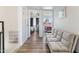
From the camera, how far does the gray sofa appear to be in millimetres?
2643

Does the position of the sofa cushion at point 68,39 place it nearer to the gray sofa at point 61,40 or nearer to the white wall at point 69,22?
the gray sofa at point 61,40

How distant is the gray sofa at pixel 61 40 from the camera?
264 centimetres

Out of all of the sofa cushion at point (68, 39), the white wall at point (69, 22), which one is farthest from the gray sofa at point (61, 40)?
the white wall at point (69, 22)

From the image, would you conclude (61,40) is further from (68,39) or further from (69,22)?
(69,22)

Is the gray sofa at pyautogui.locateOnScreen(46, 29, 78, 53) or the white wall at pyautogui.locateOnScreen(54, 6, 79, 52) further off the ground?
the white wall at pyautogui.locateOnScreen(54, 6, 79, 52)

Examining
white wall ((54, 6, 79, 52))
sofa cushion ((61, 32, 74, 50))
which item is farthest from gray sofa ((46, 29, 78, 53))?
white wall ((54, 6, 79, 52))

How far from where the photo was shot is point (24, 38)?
11.0 ft

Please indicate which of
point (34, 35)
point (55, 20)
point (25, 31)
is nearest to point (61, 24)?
point (55, 20)

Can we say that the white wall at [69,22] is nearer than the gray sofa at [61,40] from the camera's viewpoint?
Yes

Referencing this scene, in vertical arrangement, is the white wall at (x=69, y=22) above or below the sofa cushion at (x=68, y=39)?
above

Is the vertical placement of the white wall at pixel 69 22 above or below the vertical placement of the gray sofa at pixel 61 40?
above

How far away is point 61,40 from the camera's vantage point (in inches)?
115

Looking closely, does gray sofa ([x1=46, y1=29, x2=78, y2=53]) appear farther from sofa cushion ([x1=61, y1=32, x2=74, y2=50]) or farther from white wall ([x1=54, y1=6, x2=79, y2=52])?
white wall ([x1=54, y1=6, x2=79, y2=52])

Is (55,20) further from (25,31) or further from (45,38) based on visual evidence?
(25,31)
